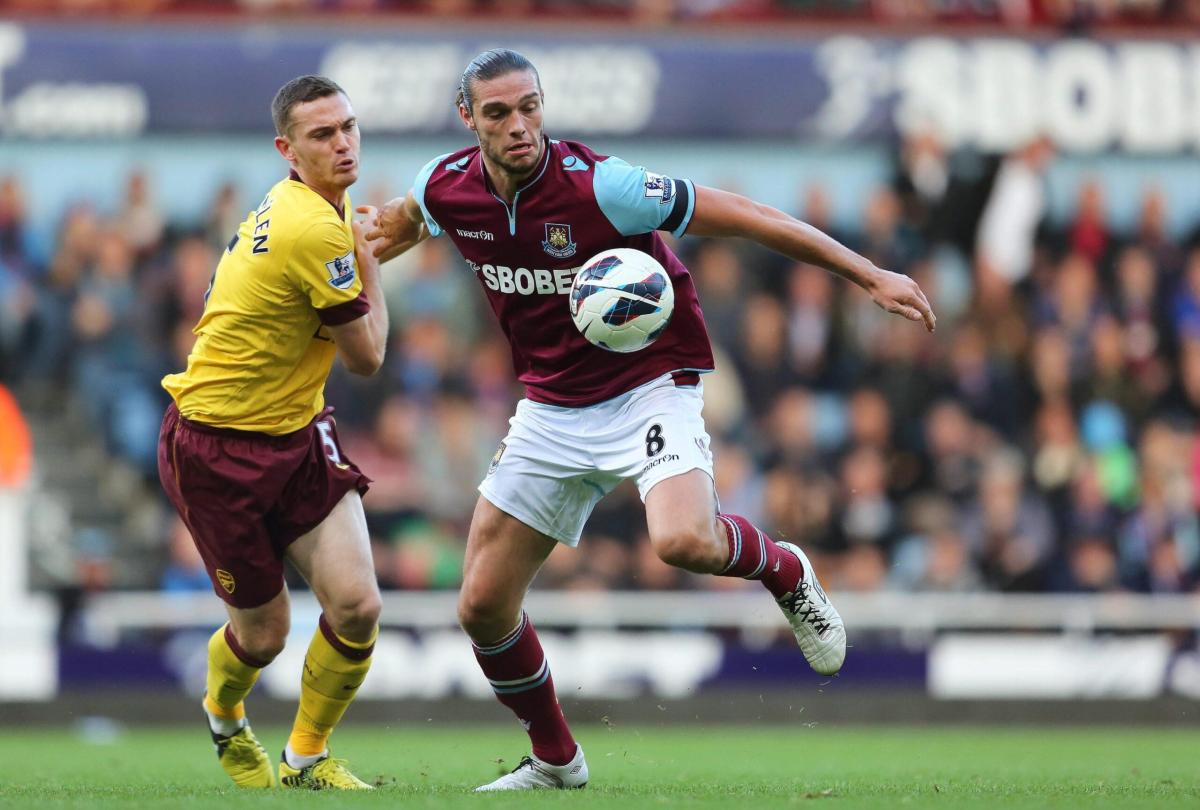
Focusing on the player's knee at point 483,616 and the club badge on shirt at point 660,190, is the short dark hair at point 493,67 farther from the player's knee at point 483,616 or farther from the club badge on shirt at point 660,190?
the player's knee at point 483,616

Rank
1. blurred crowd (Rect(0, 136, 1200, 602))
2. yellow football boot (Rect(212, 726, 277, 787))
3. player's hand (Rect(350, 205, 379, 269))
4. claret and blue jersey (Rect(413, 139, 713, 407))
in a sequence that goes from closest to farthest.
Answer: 1. claret and blue jersey (Rect(413, 139, 713, 407))
2. player's hand (Rect(350, 205, 379, 269))
3. yellow football boot (Rect(212, 726, 277, 787))
4. blurred crowd (Rect(0, 136, 1200, 602))

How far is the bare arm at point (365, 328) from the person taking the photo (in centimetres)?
664

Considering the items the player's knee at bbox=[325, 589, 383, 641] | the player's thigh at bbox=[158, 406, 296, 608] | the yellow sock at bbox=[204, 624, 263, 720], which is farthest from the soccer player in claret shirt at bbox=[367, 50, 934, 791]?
the yellow sock at bbox=[204, 624, 263, 720]

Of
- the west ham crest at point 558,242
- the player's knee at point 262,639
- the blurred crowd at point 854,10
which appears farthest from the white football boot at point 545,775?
the blurred crowd at point 854,10

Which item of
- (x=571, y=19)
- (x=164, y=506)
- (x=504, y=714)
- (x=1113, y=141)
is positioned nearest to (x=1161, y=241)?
(x=1113, y=141)

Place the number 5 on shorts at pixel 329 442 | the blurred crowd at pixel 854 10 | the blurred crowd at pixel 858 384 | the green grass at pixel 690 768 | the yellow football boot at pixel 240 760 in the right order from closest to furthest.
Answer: the green grass at pixel 690 768
the number 5 on shorts at pixel 329 442
the yellow football boot at pixel 240 760
the blurred crowd at pixel 858 384
the blurred crowd at pixel 854 10

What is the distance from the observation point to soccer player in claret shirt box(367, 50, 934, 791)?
6500 millimetres

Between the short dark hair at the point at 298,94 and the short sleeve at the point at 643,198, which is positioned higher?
the short dark hair at the point at 298,94

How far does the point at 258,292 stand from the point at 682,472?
1740mm

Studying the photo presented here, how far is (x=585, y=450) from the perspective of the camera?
22.1ft

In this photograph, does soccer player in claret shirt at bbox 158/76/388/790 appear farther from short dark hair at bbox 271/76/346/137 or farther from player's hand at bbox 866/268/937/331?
player's hand at bbox 866/268/937/331

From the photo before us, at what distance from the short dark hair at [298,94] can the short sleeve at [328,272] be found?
0.46 meters

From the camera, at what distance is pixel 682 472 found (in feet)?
21.5

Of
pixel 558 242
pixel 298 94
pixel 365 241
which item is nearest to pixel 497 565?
pixel 558 242
